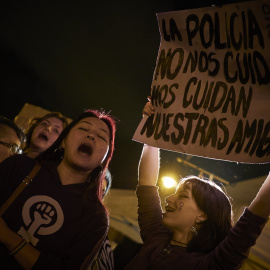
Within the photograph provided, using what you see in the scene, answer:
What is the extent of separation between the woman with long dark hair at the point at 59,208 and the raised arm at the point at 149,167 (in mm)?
392

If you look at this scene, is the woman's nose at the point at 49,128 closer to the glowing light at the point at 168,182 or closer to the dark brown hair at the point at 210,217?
the dark brown hair at the point at 210,217

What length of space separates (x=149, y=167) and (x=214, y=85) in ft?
3.03

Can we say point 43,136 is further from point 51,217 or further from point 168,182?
point 168,182

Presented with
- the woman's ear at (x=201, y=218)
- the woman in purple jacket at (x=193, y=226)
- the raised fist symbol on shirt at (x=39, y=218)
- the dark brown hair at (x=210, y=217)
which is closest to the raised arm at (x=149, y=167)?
the woman in purple jacket at (x=193, y=226)

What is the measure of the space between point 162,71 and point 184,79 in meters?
0.22

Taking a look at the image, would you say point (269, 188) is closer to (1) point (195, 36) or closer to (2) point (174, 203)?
(2) point (174, 203)

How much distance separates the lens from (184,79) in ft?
6.55

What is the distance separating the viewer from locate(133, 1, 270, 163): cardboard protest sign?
167cm

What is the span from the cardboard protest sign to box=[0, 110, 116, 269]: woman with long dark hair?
1.58 ft

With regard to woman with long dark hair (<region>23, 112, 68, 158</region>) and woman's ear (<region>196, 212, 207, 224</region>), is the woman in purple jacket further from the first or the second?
woman with long dark hair (<region>23, 112, 68, 158</region>)

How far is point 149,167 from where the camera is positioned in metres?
2.25

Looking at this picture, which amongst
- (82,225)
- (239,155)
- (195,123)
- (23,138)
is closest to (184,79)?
(195,123)

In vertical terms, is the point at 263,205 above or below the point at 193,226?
above

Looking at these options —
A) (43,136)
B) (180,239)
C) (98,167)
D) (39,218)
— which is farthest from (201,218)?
(43,136)
